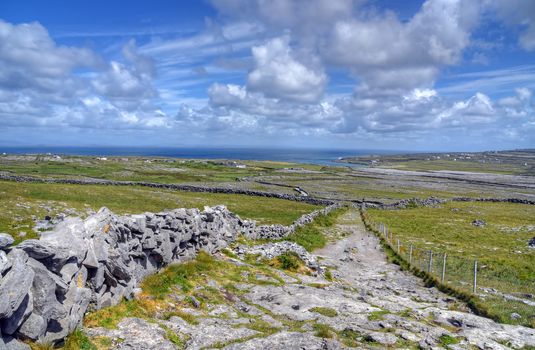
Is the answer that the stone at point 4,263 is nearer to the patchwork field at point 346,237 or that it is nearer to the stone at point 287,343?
the patchwork field at point 346,237

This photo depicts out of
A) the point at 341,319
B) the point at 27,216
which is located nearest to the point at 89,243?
the point at 341,319

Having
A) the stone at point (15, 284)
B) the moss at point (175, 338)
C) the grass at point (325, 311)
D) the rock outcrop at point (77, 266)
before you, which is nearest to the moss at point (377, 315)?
the grass at point (325, 311)

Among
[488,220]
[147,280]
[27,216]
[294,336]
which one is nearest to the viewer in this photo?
[294,336]

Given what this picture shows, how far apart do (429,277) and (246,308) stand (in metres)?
15.2

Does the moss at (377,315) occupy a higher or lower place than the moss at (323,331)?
lower

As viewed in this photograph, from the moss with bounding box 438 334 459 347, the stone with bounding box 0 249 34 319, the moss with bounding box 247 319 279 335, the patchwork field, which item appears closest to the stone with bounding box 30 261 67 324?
the stone with bounding box 0 249 34 319

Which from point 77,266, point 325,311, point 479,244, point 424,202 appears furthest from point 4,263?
point 424,202

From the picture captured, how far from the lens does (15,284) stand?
8516mm

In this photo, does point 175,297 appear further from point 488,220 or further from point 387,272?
point 488,220

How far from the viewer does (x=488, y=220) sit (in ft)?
214

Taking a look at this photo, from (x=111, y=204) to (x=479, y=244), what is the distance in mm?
46529

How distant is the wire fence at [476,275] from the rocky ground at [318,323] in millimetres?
2614

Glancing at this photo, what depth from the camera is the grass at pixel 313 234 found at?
3562cm

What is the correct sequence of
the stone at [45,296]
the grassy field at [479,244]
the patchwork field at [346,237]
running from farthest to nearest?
the grassy field at [479,244]
the patchwork field at [346,237]
the stone at [45,296]
